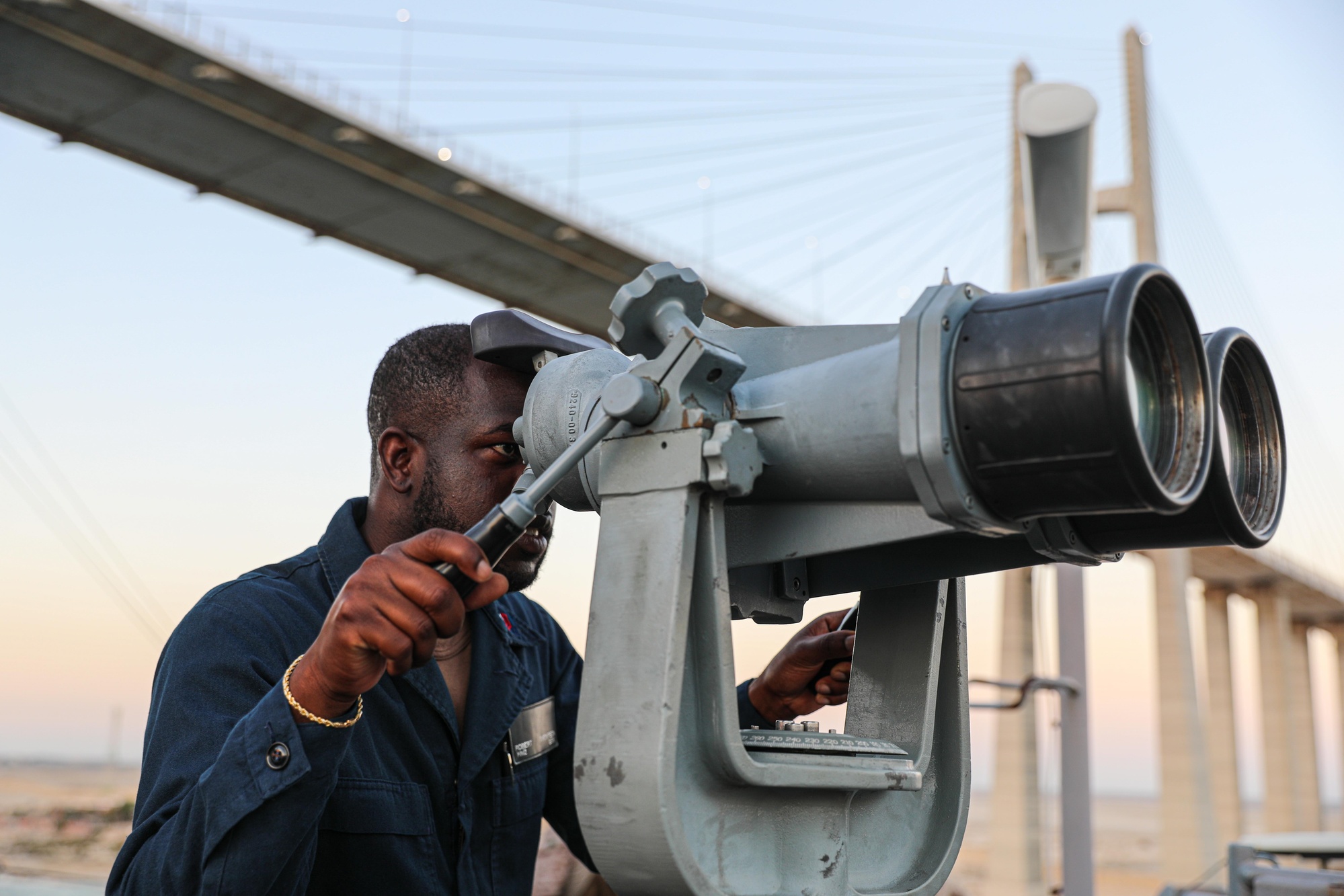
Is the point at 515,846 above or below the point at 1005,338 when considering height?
below

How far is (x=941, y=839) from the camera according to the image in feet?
4.66

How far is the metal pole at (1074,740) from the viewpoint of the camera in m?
3.92

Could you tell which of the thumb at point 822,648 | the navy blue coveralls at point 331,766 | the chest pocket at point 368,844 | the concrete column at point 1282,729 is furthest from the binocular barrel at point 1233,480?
the concrete column at point 1282,729

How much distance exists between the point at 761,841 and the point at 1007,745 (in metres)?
13.6

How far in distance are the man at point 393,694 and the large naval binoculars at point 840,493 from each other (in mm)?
205

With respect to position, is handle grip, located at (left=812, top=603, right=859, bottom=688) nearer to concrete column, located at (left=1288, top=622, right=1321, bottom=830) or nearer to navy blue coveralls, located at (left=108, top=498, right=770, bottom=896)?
navy blue coveralls, located at (left=108, top=498, right=770, bottom=896)

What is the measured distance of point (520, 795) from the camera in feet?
6.53

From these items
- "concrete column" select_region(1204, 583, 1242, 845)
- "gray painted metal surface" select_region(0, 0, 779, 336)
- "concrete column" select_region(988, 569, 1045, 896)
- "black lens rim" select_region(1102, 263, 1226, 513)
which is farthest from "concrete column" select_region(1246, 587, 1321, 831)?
"black lens rim" select_region(1102, 263, 1226, 513)

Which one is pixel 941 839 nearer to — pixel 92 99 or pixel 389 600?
pixel 389 600

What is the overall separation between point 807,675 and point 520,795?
0.57 metres

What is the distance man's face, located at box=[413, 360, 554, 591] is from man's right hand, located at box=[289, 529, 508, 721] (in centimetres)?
64

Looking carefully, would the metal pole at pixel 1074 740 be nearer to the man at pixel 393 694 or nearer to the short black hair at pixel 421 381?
the man at pixel 393 694

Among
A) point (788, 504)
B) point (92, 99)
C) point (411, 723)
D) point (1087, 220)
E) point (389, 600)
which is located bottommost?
point (411, 723)

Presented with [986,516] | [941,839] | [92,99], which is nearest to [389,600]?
[986,516]
